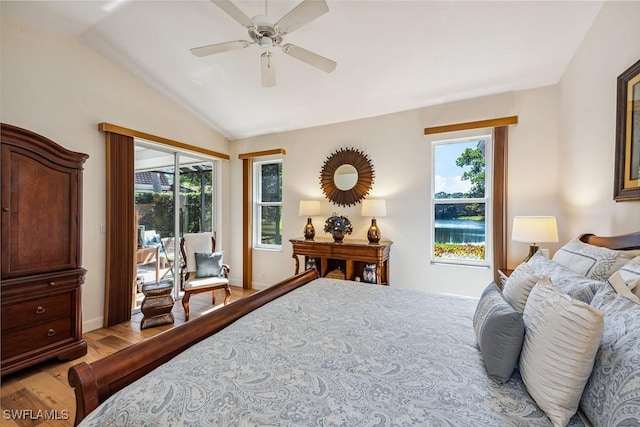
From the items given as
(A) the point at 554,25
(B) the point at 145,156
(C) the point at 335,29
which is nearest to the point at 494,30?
(A) the point at 554,25

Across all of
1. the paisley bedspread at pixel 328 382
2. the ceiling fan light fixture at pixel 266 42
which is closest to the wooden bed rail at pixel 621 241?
the paisley bedspread at pixel 328 382

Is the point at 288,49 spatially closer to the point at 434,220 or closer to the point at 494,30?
the point at 494,30

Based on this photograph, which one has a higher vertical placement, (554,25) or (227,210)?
(554,25)

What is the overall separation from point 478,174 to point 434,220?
73 centimetres

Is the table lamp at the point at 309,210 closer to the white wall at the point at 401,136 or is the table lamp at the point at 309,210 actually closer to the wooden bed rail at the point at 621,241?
the white wall at the point at 401,136

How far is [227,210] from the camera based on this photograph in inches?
Result: 180

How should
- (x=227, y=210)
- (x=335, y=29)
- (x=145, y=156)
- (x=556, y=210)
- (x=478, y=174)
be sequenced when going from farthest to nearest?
(x=227, y=210) < (x=145, y=156) < (x=478, y=174) < (x=556, y=210) < (x=335, y=29)

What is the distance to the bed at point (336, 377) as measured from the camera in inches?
30.5

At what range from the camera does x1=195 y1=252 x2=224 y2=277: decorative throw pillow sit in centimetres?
348

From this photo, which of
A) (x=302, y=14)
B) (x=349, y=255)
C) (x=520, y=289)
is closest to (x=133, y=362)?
(x=520, y=289)

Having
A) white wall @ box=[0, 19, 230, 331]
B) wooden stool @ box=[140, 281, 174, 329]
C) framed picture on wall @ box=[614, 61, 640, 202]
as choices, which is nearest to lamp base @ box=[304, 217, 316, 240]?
wooden stool @ box=[140, 281, 174, 329]

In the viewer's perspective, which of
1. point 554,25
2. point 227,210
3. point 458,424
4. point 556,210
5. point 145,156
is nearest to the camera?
point 458,424

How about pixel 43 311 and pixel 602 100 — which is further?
pixel 43 311

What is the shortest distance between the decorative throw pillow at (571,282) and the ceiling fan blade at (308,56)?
1967mm
